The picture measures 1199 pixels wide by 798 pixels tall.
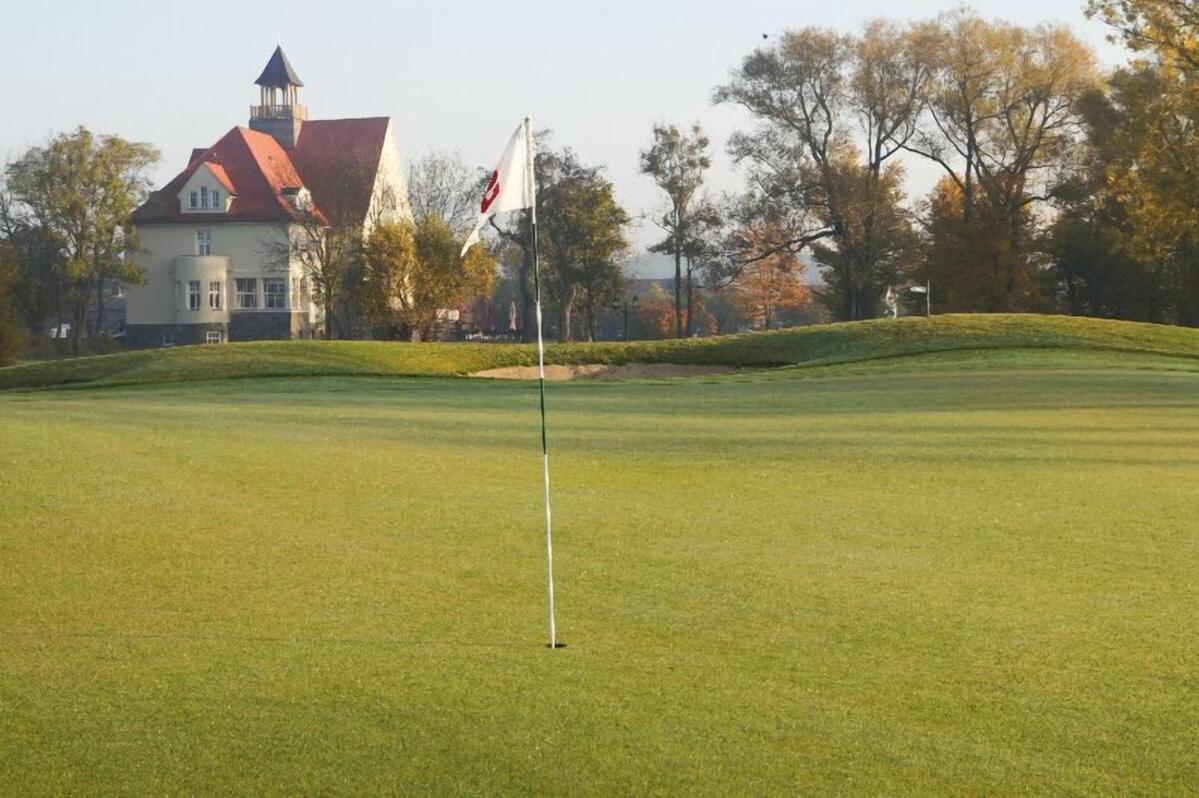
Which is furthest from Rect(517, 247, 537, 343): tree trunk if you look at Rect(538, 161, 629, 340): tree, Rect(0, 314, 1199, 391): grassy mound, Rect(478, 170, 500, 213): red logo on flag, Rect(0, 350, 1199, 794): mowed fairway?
Rect(478, 170, 500, 213): red logo on flag

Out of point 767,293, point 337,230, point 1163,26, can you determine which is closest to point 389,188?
point 337,230

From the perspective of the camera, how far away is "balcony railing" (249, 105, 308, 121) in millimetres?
105812

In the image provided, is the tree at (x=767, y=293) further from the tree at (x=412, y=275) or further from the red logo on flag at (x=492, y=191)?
the red logo on flag at (x=492, y=191)

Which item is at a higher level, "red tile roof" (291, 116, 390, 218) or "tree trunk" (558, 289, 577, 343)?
"red tile roof" (291, 116, 390, 218)

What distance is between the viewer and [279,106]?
106438mm

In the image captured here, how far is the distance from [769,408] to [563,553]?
1597cm

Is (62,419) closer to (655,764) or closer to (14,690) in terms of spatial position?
(14,690)

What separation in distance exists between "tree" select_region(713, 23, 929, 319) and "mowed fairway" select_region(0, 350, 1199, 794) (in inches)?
2539

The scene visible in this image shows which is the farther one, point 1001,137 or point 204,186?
point 204,186

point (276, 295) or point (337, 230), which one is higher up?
point (337, 230)

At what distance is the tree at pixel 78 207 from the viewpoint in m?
91.4

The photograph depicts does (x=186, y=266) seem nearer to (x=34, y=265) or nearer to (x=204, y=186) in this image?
(x=204, y=186)

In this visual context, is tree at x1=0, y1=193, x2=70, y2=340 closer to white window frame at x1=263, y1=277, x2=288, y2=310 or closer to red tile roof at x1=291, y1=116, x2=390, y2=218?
white window frame at x1=263, y1=277, x2=288, y2=310

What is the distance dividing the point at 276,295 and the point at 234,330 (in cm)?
366
